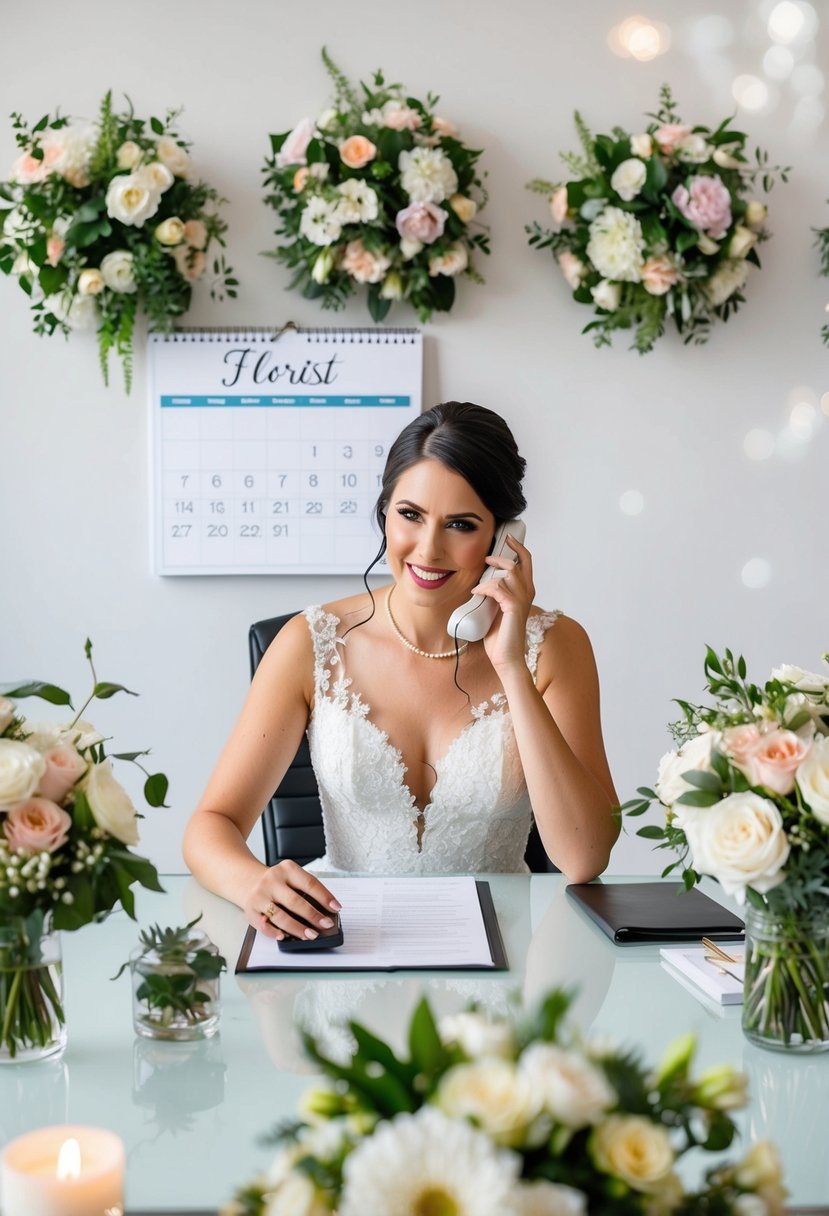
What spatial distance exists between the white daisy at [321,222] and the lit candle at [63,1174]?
2449 mm

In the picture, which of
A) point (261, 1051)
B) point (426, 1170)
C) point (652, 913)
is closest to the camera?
point (426, 1170)

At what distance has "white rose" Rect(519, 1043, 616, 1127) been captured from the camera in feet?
1.96

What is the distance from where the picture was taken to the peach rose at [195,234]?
9.85 feet

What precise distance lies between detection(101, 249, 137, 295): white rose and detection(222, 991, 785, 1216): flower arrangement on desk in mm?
2575

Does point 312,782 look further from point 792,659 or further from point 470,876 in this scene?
point 792,659

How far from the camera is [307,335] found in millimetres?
3168

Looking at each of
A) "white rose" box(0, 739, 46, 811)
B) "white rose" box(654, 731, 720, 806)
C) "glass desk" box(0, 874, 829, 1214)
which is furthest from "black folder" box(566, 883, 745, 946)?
"white rose" box(0, 739, 46, 811)

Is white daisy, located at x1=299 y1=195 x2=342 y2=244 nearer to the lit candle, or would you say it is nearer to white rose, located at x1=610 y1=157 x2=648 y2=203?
white rose, located at x1=610 y1=157 x2=648 y2=203

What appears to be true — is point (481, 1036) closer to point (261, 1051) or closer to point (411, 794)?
point (261, 1051)

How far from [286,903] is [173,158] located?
6.79 ft

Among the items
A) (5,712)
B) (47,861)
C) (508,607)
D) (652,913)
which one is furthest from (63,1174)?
(508,607)

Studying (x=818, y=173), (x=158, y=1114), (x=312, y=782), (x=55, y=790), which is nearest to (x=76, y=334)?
(x=312, y=782)

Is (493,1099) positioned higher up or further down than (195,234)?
further down

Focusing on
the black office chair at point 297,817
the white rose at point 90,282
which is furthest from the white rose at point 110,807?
the white rose at point 90,282
